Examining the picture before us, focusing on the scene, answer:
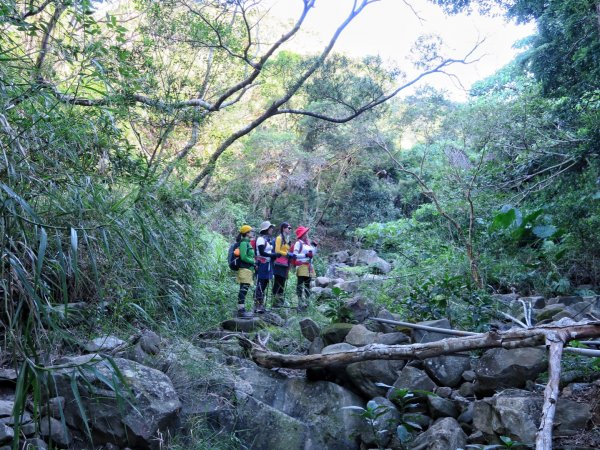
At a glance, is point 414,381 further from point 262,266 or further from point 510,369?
point 262,266

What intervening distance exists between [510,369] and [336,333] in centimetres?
172

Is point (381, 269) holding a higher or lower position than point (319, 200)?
lower

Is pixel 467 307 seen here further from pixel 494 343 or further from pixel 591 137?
pixel 591 137

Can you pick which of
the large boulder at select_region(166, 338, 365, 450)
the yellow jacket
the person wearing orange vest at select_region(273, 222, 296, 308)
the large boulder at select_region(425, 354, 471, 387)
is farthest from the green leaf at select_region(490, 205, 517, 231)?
the large boulder at select_region(166, 338, 365, 450)

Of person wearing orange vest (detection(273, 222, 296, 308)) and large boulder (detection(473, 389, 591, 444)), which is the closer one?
large boulder (detection(473, 389, 591, 444))

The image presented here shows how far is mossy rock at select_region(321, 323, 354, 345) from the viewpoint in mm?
5262

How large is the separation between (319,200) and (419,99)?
631cm

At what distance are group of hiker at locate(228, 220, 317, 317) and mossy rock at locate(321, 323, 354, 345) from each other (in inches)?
71.1

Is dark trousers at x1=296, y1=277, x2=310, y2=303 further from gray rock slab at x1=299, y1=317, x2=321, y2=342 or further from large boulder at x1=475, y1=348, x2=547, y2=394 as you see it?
large boulder at x1=475, y1=348, x2=547, y2=394

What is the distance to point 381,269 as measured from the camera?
48.1 feet

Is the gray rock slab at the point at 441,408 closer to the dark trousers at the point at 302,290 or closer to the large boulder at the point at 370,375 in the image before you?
the large boulder at the point at 370,375

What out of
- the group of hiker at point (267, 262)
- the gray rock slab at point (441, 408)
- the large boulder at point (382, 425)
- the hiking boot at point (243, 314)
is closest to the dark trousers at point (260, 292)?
the group of hiker at point (267, 262)

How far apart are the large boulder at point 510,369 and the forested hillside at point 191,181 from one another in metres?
0.27

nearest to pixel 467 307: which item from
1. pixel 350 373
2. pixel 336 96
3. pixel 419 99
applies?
pixel 350 373
